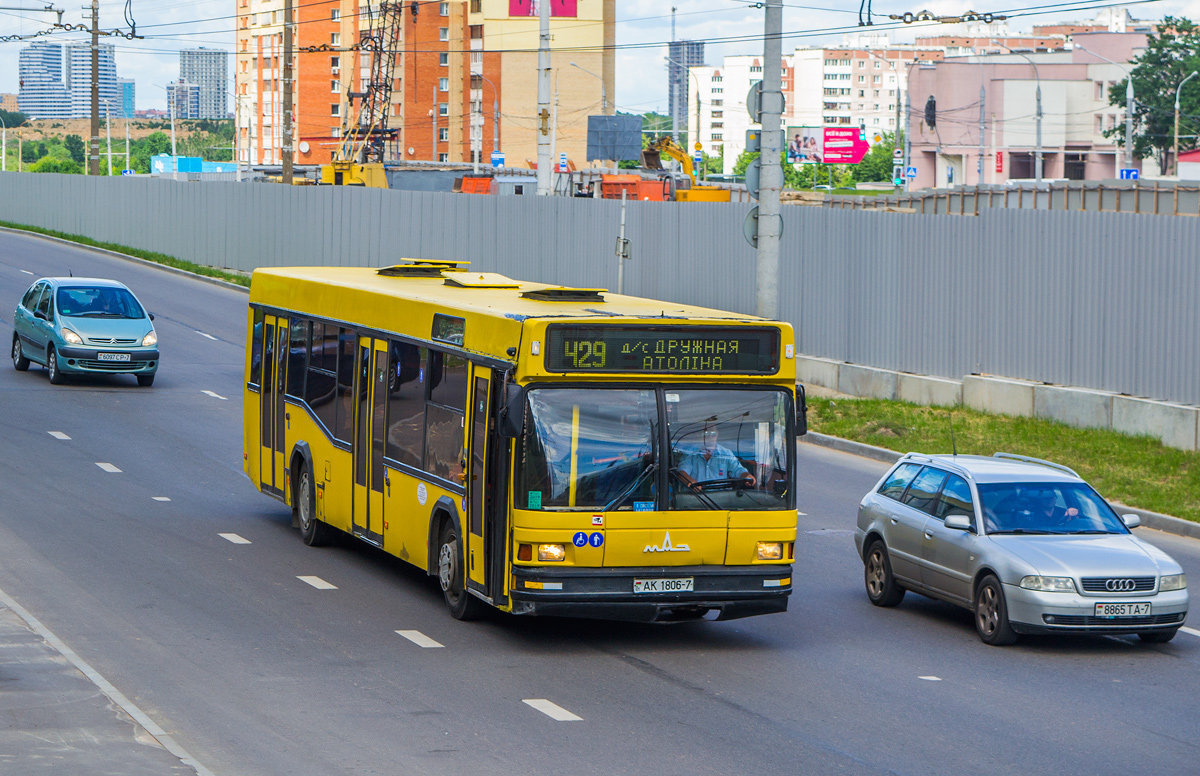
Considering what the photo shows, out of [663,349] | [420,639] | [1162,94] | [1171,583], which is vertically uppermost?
[1162,94]

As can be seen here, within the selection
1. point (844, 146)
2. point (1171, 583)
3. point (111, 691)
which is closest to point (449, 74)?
point (844, 146)

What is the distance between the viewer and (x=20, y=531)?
1495 centimetres

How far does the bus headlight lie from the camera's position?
443 inches

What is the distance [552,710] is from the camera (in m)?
9.52

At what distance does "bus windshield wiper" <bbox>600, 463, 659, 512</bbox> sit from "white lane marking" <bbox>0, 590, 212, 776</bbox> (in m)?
3.47

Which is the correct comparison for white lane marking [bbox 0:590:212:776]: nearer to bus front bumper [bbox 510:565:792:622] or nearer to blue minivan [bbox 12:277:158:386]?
bus front bumper [bbox 510:565:792:622]

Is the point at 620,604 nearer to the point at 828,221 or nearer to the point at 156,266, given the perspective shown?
the point at 828,221

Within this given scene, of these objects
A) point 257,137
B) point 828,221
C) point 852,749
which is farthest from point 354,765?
point 257,137

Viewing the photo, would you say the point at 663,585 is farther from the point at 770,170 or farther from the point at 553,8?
the point at 553,8

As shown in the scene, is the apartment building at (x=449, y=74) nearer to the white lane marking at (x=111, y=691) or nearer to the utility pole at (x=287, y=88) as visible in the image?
the utility pole at (x=287, y=88)

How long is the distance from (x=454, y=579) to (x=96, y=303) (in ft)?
57.8

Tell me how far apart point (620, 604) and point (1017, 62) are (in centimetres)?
11055

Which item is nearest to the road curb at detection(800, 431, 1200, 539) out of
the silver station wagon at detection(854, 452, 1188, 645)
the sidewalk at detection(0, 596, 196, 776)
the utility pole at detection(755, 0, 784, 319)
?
the utility pole at detection(755, 0, 784, 319)

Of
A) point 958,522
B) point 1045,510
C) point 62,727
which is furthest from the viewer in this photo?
point 1045,510
